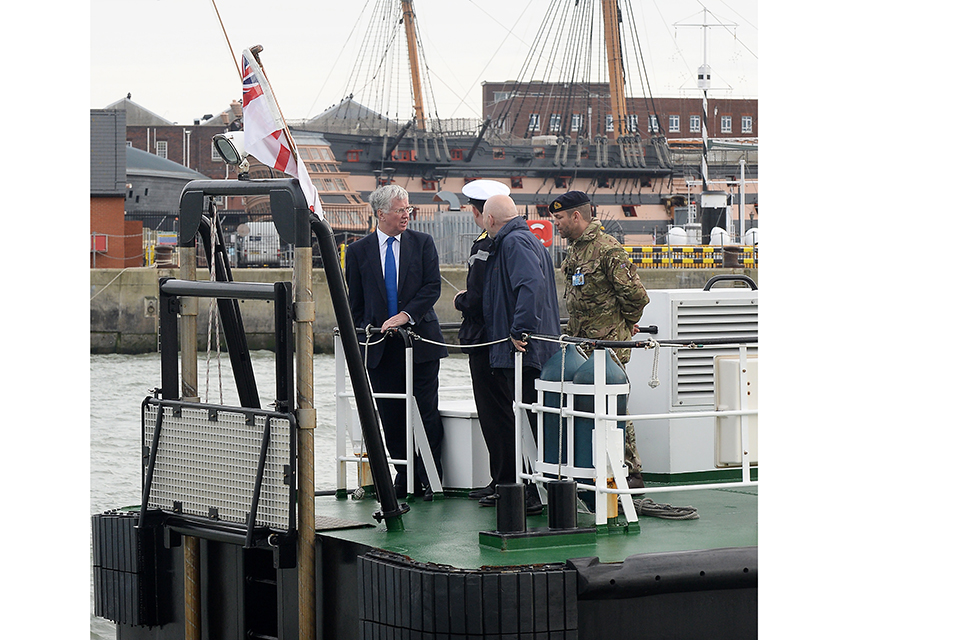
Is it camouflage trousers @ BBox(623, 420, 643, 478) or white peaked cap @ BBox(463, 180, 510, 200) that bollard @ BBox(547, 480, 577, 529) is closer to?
camouflage trousers @ BBox(623, 420, 643, 478)

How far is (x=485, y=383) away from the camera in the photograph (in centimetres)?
659

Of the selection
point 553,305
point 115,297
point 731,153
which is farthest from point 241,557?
point 731,153

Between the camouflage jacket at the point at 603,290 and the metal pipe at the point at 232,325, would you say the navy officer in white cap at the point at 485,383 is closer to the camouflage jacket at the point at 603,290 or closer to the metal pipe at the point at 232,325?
the camouflage jacket at the point at 603,290

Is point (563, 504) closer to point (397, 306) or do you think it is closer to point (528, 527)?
point (528, 527)

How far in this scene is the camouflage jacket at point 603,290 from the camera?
6281mm

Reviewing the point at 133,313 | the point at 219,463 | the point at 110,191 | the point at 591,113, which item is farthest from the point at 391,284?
the point at 591,113

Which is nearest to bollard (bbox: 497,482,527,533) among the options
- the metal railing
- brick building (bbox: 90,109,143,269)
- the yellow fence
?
the metal railing

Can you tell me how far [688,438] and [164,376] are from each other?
3.14 meters

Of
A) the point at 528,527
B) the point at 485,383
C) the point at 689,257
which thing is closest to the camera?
the point at 528,527

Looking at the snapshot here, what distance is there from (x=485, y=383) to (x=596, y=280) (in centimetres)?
84

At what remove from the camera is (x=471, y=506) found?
22.2 feet

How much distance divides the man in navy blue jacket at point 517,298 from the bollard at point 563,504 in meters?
A: 0.82

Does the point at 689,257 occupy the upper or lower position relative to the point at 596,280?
upper

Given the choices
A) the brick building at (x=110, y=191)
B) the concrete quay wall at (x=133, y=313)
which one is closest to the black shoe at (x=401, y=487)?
the concrete quay wall at (x=133, y=313)
